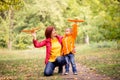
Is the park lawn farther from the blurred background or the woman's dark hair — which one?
the blurred background

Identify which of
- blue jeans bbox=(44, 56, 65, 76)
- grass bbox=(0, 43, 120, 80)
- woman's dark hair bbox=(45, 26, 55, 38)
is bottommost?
grass bbox=(0, 43, 120, 80)

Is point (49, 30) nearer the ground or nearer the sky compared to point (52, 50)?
nearer the sky

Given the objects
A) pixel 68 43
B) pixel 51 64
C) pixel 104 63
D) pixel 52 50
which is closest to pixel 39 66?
pixel 104 63

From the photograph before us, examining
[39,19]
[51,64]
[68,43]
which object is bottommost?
[51,64]

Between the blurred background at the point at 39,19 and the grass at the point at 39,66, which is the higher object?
the blurred background at the point at 39,19

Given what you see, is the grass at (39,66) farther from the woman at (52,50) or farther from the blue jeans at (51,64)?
the woman at (52,50)

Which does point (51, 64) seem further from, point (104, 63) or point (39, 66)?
point (104, 63)

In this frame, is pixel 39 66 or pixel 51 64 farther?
pixel 39 66

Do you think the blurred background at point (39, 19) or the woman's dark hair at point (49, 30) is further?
the blurred background at point (39, 19)

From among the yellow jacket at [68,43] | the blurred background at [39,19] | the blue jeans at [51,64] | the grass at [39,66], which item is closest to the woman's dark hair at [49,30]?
the yellow jacket at [68,43]

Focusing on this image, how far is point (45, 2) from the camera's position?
5194 centimetres

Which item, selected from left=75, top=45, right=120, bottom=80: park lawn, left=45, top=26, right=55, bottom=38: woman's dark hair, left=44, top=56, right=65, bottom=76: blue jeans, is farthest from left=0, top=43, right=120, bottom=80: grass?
left=45, top=26, right=55, bottom=38: woman's dark hair

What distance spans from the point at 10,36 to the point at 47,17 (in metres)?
8.53

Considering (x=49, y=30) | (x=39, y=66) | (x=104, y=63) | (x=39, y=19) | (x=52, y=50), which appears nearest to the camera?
(x=49, y=30)
